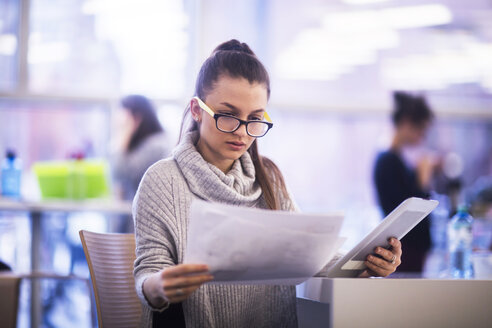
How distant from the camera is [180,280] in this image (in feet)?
3.22

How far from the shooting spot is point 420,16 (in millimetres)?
4387

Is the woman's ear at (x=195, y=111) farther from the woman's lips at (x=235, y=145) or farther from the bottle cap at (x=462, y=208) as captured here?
the bottle cap at (x=462, y=208)

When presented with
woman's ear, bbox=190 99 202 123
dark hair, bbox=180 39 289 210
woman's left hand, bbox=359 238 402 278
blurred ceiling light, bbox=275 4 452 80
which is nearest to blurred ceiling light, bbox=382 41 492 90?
blurred ceiling light, bbox=275 4 452 80

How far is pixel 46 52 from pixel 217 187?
122 inches

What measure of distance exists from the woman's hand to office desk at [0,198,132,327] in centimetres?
235

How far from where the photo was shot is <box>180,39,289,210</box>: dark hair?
4.43ft

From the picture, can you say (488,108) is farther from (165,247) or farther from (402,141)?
(165,247)

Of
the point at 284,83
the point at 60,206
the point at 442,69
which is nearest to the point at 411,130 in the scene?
the point at 284,83

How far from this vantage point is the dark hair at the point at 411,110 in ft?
9.37

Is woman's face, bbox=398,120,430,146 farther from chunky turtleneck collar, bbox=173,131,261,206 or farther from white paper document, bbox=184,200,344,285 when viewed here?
white paper document, bbox=184,200,344,285

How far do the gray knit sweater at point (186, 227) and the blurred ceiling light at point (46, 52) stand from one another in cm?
297

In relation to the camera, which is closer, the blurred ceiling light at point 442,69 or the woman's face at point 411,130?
the woman's face at point 411,130

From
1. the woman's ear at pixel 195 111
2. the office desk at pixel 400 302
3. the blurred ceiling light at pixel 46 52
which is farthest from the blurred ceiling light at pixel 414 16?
the office desk at pixel 400 302

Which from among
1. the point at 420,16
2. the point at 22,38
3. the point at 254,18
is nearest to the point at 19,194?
the point at 22,38
